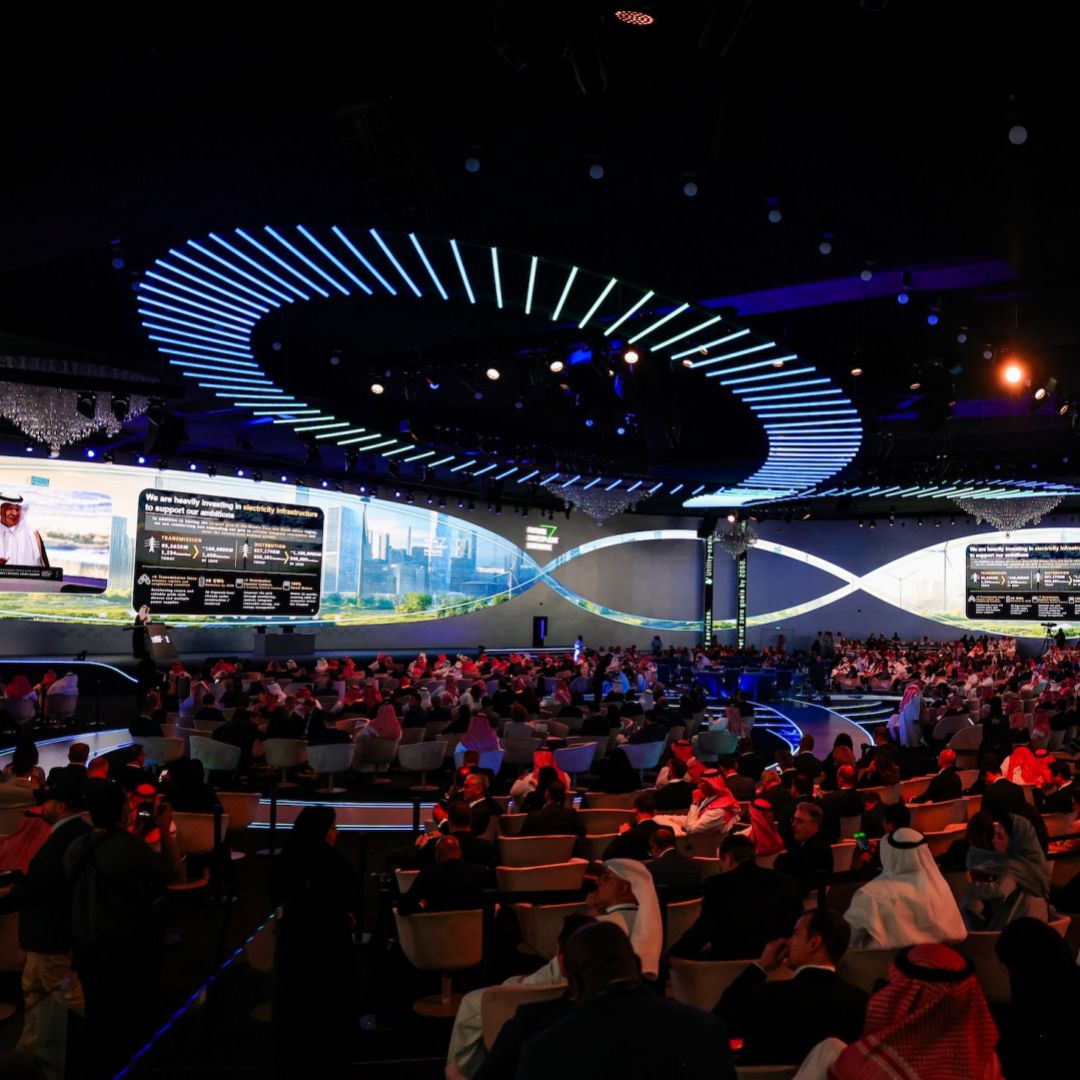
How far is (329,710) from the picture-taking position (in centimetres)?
1273

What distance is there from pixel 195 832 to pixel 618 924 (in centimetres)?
474

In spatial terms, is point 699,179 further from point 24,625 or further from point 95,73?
point 24,625

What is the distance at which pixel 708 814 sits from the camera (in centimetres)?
684

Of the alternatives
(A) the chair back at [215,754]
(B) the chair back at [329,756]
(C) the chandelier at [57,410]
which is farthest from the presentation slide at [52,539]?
(B) the chair back at [329,756]

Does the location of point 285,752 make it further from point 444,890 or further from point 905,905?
point 905,905

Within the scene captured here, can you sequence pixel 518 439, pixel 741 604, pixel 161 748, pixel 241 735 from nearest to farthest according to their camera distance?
pixel 241 735 < pixel 161 748 < pixel 518 439 < pixel 741 604

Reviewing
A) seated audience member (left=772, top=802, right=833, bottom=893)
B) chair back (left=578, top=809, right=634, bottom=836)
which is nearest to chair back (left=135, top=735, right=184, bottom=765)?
chair back (left=578, top=809, right=634, bottom=836)

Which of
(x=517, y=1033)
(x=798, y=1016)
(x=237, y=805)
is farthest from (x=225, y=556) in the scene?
(x=517, y=1033)

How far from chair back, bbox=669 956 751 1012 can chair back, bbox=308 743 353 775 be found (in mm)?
6977

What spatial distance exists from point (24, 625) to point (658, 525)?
19.1 m

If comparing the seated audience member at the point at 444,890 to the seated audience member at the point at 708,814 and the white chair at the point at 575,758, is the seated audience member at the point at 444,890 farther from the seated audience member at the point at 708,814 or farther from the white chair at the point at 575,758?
the white chair at the point at 575,758

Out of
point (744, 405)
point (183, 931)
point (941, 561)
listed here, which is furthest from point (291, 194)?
point (941, 561)

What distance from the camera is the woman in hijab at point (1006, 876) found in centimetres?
463

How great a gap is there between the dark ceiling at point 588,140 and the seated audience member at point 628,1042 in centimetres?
383
